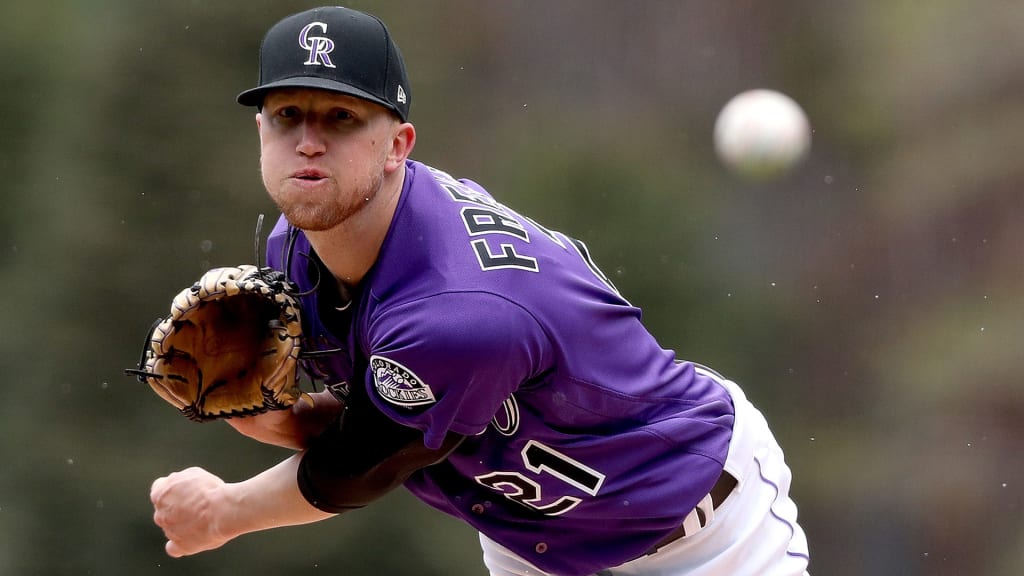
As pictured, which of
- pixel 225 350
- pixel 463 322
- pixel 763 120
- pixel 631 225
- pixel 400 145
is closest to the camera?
pixel 463 322

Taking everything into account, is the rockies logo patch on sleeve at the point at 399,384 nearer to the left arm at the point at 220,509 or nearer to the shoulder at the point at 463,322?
the shoulder at the point at 463,322

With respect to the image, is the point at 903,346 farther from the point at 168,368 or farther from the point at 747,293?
→ the point at 168,368

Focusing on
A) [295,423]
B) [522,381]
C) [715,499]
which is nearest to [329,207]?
[522,381]

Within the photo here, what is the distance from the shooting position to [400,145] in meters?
2.25

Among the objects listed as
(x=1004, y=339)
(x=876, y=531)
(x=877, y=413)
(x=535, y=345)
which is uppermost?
(x=535, y=345)

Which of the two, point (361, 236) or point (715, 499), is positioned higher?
point (361, 236)

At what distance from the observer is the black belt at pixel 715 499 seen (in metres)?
2.48

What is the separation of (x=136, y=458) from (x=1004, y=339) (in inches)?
182

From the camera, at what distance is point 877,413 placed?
703 cm

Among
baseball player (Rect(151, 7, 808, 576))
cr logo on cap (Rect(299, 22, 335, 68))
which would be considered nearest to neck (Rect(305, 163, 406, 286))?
baseball player (Rect(151, 7, 808, 576))

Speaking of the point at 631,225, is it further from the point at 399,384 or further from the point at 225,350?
the point at 399,384

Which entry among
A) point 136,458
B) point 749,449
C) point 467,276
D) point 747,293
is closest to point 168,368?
point 467,276

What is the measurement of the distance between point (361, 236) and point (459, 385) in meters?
0.32

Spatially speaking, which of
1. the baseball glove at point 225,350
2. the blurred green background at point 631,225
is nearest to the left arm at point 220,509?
the baseball glove at point 225,350
